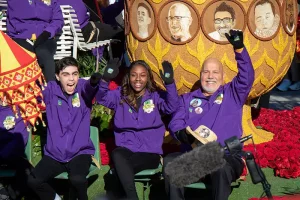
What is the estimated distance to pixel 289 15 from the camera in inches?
233

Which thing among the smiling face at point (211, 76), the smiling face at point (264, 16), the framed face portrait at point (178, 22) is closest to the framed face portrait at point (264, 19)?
the smiling face at point (264, 16)

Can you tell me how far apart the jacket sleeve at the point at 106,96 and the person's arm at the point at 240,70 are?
958 mm

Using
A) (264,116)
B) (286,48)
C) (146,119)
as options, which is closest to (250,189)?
(146,119)

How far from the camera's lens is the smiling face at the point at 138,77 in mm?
5316

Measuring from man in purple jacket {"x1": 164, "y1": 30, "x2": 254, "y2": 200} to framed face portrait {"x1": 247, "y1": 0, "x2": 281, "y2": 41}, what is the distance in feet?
2.34

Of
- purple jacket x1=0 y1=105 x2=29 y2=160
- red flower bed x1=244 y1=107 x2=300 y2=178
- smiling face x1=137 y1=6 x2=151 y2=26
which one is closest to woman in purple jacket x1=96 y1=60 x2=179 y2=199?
smiling face x1=137 y1=6 x2=151 y2=26

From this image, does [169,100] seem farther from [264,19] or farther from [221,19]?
[264,19]

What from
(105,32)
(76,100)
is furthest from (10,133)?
(105,32)

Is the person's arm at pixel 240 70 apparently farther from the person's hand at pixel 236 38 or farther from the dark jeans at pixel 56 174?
the dark jeans at pixel 56 174

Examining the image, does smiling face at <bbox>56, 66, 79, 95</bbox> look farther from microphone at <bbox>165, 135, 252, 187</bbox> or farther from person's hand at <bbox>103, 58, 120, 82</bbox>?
microphone at <bbox>165, 135, 252, 187</bbox>

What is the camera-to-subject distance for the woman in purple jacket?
204 inches

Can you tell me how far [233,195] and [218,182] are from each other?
70 cm

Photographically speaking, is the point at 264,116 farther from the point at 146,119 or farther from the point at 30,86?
the point at 30,86

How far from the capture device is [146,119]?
530 centimetres
